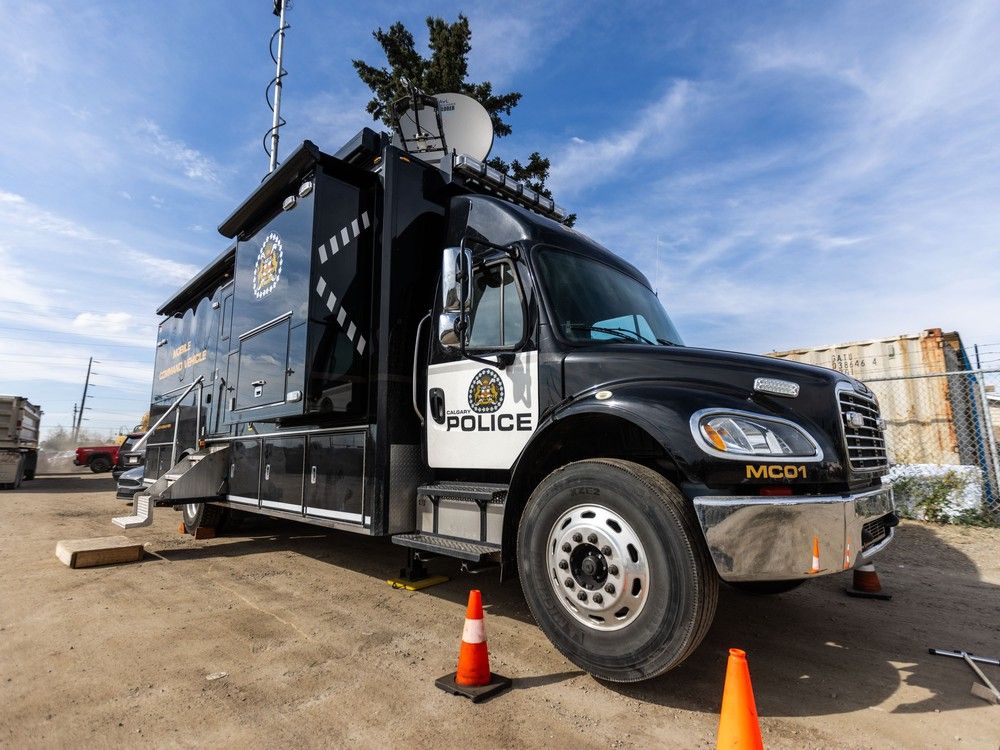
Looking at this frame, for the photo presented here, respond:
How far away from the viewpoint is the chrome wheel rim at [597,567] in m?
2.62

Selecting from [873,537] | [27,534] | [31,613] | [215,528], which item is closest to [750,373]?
[873,537]

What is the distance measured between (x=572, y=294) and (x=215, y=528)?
592 cm

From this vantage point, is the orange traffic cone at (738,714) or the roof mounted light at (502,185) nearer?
the orange traffic cone at (738,714)

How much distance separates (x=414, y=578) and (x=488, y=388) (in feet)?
6.14

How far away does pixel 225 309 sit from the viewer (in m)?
6.97

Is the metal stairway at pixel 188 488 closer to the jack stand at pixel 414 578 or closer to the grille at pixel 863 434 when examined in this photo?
the jack stand at pixel 414 578

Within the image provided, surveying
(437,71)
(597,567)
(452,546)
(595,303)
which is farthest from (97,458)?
(597,567)

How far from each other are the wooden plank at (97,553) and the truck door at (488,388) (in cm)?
362

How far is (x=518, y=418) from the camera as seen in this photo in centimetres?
353

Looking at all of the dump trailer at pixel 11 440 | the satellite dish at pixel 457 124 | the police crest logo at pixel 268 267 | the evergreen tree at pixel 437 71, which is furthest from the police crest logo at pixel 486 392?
the dump trailer at pixel 11 440

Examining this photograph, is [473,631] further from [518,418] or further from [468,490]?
[518,418]

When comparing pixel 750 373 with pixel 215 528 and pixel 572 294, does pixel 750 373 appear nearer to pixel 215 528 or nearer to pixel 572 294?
pixel 572 294

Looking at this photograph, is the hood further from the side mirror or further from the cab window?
the side mirror

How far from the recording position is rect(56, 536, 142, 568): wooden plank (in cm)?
519
